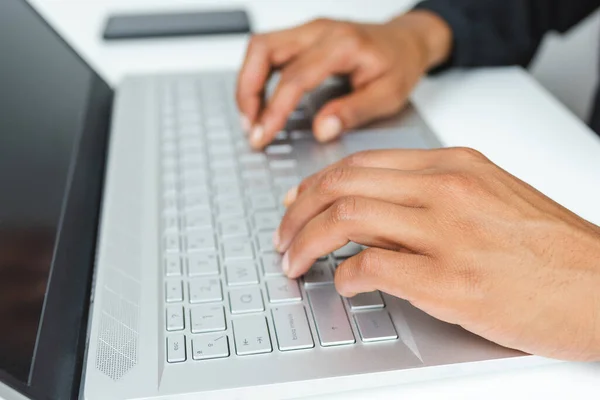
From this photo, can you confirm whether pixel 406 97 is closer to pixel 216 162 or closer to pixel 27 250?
pixel 216 162

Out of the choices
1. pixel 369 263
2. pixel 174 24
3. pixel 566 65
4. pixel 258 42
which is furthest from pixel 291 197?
pixel 566 65

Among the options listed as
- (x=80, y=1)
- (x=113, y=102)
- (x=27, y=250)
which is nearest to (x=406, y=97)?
(x=113, y=102)

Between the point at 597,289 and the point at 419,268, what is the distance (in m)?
0.12

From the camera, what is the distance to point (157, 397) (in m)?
0.41

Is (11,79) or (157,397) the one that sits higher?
(11,79)

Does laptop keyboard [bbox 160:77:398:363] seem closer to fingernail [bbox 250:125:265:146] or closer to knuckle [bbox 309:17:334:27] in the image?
fingernail [bbox 250:125:265:146]

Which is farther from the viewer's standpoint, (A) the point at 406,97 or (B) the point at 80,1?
(B) the point at 80,1

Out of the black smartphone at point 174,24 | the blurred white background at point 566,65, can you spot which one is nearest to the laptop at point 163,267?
the black smartphone at point 174,24

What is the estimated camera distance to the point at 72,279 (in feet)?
1.66

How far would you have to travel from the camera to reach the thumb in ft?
2.31

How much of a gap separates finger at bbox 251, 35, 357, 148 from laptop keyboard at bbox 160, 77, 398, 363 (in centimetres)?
2

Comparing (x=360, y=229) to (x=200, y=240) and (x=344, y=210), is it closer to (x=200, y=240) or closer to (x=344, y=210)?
(x=344, y=210)

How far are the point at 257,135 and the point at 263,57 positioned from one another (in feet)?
0.33

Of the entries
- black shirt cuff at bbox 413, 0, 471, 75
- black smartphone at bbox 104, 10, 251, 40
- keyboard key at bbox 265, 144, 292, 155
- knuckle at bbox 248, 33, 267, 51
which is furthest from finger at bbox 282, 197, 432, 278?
black smartphone at bbox 104, 10, 251, 40
